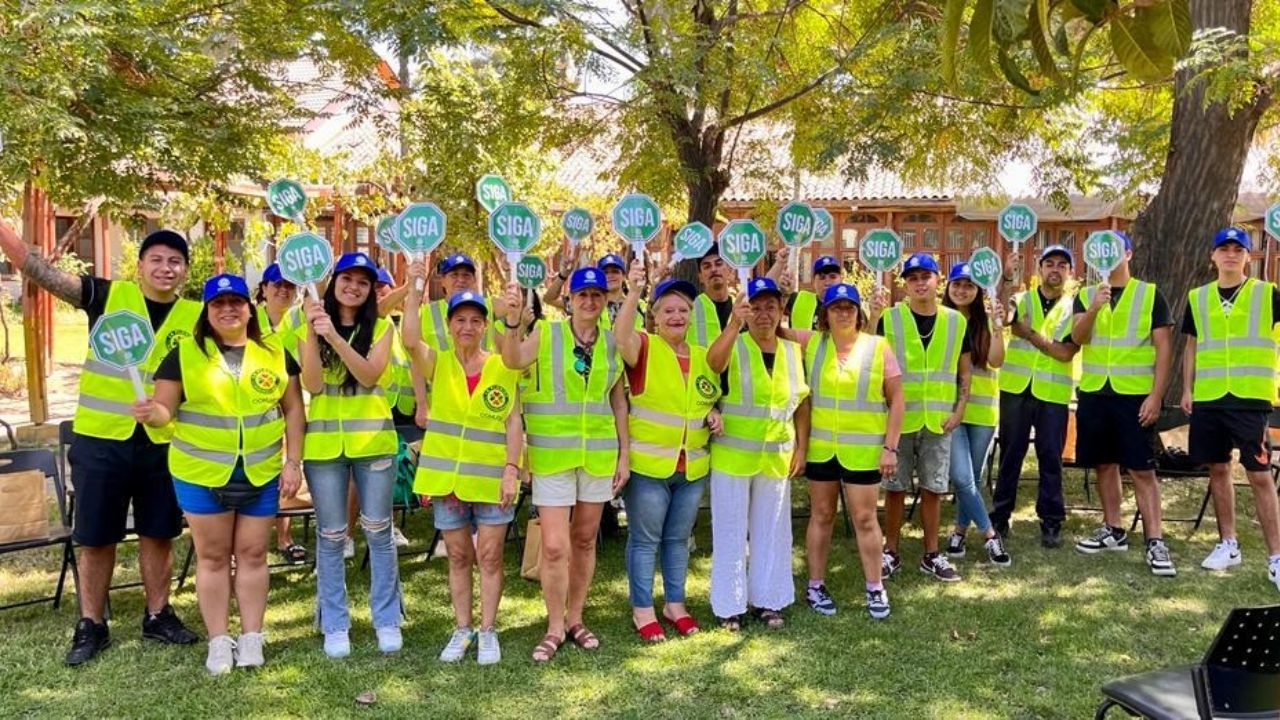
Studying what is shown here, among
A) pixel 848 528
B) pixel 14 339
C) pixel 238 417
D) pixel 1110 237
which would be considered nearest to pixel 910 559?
pixel 848 528

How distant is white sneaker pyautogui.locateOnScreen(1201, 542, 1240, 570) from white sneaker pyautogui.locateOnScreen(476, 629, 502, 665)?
4.28 metres

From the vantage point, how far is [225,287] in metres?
4.02

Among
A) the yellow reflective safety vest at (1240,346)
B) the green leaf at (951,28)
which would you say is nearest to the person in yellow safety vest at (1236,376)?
the yellow reflective safety vest at (1240,346)

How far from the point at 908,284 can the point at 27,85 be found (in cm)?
464

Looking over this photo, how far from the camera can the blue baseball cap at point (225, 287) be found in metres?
4.01

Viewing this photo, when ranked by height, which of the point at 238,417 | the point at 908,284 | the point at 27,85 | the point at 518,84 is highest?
the point at 518,84

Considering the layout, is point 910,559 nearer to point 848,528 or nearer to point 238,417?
point 848,528

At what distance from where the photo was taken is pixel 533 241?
4.39 metres

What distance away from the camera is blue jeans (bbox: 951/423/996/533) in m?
5.71

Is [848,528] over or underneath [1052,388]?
underneath

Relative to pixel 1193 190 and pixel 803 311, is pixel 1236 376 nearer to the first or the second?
pixel 803 311

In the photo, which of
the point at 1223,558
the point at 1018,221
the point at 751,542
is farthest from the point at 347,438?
the point at 1223,558

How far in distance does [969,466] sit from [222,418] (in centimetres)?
418

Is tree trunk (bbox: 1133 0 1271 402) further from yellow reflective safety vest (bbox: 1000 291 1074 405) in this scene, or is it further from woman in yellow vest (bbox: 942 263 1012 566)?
woman in yellow vest (bbox: 942 263 1012 566)
